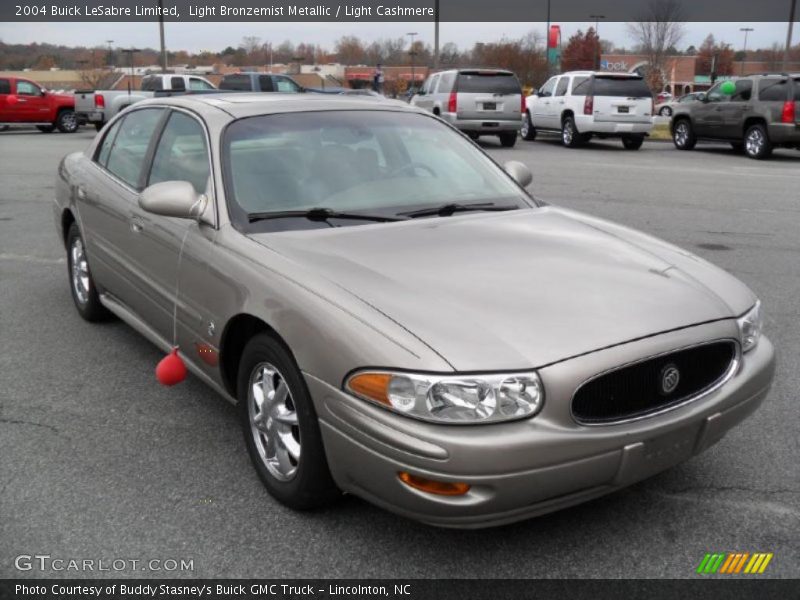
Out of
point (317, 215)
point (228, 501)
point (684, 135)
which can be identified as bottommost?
point (228, 501)

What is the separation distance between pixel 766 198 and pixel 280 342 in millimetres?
10326

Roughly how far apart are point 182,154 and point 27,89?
84.0 feet

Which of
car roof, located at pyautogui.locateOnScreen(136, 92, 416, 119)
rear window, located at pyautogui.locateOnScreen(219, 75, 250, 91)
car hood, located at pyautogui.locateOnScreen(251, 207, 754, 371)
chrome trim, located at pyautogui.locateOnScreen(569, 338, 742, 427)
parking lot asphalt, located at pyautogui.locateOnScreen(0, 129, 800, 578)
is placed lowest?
parking lot asphalt, located at pyautogui.locateOnScreen(0, 129, 800, 578)

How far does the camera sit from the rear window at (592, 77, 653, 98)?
65.7 ft

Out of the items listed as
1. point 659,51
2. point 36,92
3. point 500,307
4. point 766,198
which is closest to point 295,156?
point 500,307

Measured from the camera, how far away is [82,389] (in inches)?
181

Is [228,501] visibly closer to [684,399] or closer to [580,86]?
[684,399]

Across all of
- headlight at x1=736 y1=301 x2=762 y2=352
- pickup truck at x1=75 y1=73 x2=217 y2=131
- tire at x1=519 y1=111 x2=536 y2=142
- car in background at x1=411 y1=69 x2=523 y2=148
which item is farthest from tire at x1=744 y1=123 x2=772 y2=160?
headlight at x1=736 y1=301 x2=762 y2=352

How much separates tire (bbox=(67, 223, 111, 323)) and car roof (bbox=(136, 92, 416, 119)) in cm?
137

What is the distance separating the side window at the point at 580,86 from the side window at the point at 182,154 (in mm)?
17149

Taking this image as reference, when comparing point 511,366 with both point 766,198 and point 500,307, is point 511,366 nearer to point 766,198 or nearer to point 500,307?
point 500,307

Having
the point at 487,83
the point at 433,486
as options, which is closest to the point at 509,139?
the point at 487,83

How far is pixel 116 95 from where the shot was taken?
25312 millimetres

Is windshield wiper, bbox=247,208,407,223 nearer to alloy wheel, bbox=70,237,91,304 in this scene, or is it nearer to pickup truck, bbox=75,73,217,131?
alloy wheel, bbox=70,237,91,304
